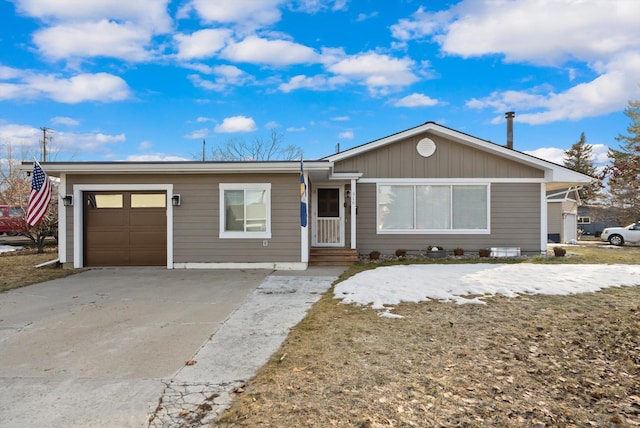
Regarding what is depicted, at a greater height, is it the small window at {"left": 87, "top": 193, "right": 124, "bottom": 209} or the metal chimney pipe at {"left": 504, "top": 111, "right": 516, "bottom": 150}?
the metal chimney pipe at {"left": 504, "top": 111, "right": 516, "bottom": 150}

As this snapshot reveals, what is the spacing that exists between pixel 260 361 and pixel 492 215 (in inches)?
395

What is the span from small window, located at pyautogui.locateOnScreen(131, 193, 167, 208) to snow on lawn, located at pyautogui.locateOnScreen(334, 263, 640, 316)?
5514 mm

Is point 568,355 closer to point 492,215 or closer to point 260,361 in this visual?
point 260,361

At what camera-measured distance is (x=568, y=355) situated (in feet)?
12.6

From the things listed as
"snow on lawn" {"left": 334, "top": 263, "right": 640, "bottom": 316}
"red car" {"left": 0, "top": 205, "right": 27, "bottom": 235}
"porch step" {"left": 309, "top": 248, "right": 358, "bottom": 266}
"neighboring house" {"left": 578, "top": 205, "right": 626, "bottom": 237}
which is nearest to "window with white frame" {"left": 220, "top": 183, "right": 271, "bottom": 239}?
"porch step" {"left": 309, "top": 248, "right": 358, "bottom": 266}

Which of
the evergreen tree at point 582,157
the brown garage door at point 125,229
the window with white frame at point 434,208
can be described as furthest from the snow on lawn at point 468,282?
the evergreen tree at point 582,157

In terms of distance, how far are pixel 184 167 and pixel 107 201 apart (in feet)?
7.96

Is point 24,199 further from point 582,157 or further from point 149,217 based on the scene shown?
point 582,157

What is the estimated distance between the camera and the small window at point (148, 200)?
32.9ft

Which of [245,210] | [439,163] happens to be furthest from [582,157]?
[245,210]

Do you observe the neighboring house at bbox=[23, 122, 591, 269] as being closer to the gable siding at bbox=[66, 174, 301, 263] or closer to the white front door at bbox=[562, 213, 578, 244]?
the gable siding at bbox=[66, 174, 301, 263]

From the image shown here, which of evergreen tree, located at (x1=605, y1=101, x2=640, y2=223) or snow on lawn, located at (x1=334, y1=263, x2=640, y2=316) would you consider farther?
evergreen tree, located at (x1=605, y1=101, x2=640, y2=223)

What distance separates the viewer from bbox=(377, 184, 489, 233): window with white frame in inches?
462

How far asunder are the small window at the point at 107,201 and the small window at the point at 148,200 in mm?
343
